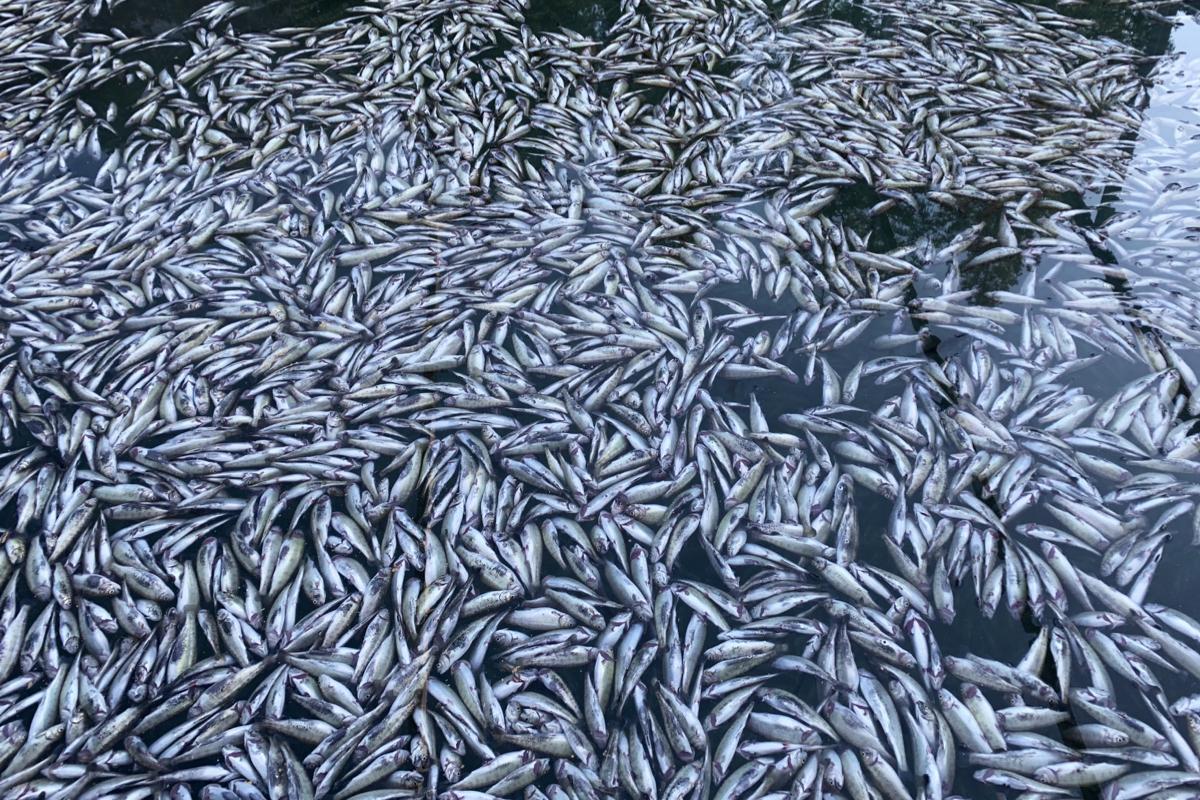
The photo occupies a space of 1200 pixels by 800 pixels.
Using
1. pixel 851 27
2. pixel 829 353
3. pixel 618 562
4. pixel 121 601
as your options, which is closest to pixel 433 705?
pixel 618 562

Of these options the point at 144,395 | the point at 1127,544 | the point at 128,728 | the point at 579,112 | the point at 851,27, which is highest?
the point at 851,27

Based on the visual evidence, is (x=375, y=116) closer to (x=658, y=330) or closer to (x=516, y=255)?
(x=516, y=255)

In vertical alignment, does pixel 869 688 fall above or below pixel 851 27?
below

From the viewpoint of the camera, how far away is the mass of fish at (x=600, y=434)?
11.4 feet

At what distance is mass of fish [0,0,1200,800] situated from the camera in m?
3.47

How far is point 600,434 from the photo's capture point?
4.62 m

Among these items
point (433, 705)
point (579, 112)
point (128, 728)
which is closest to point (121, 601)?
point (128, 728)

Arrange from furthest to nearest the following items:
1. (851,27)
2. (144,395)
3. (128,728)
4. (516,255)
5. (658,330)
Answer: (851,27) < (516,255) < (658,330) < (144,395) < (128,728)

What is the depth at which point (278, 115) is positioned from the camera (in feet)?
24.1

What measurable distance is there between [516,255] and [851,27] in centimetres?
499

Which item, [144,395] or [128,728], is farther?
[144,395]

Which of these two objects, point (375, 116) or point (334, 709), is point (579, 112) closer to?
point (375, 116)

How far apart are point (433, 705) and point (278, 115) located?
234 inches

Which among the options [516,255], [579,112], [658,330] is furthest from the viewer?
[579,112]
